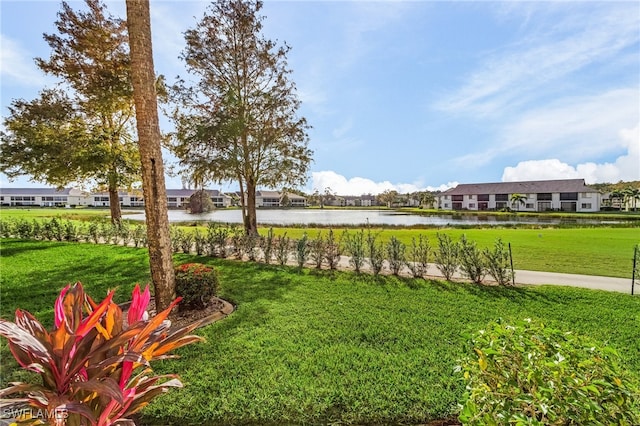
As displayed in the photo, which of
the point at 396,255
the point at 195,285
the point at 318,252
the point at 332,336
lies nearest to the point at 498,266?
the point at 396,255

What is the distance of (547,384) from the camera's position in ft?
4.53

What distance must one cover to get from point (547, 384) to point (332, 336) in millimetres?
2948

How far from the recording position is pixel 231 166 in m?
12.4

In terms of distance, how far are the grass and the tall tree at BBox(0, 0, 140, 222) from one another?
18.4 ft

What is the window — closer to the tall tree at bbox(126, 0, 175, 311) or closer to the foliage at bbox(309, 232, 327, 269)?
the foliage at bbox(309, 232, 327, 269)

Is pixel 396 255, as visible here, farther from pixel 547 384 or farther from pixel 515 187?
pixel 515 187

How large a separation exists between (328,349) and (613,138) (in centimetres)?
739

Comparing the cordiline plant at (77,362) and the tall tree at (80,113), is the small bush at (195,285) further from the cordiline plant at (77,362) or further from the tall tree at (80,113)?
the tall tree at (80,113)

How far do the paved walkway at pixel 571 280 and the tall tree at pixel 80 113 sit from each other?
39.6 ft

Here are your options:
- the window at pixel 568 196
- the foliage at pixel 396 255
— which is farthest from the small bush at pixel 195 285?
the window at pixel 568 196

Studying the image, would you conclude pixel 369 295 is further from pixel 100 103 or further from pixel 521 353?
pixel 100 103

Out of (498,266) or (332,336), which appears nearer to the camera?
(332,336)

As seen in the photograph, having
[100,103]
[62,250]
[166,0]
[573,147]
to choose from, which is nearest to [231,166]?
[100,103]

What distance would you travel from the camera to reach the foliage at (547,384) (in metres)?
1.28
